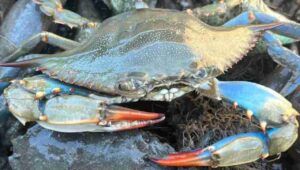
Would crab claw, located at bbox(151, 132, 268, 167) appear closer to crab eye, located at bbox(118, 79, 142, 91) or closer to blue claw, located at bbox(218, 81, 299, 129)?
blue claw, located at bbox(218, 81, 299, 129)

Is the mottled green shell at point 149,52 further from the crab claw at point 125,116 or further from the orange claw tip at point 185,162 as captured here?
the orange claw tip at point 185,162

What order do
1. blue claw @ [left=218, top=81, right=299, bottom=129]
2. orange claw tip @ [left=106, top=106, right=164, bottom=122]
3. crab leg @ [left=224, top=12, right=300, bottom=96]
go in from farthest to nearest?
crab leg @ [left=224, top=12, right=300, bottom=96], blue claw @ [left=218, top=81, right=299, bottom=129], orange claw tip @ [left=106, top=106, right=164, bottom=122]

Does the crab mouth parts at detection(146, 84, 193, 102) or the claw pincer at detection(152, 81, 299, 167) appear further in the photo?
the crab mouth parts at detection(146, 84, 193, 102)

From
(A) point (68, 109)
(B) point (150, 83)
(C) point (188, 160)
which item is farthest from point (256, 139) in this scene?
(A) point (68, 109)

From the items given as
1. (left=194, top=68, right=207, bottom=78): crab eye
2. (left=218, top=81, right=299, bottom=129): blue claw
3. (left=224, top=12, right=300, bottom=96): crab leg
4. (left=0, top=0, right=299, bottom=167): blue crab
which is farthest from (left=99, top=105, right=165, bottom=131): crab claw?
(left=224, top=12, right=300, bottom=96): crab leg

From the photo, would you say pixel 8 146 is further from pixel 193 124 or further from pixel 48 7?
pixel 193 124

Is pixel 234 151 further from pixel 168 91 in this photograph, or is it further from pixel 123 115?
pixel 123 115

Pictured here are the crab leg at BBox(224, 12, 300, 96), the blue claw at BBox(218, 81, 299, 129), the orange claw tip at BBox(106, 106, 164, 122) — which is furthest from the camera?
the crab leg at BBox(224, 12, 300, 96)

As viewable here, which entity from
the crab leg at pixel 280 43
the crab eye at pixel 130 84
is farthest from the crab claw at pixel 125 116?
the crab leg at pixel 280 43
